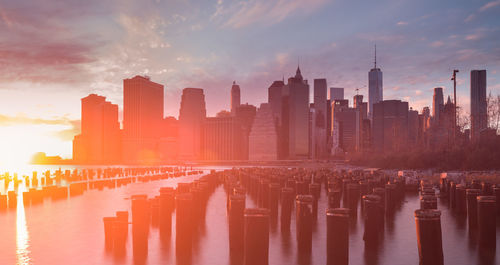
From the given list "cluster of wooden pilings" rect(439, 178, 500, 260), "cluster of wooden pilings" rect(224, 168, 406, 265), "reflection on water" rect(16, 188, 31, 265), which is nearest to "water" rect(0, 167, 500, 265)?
"reflection on water" rect(16, 188, 31, 265)

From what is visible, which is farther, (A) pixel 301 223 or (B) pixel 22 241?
(B) pixel 22 241

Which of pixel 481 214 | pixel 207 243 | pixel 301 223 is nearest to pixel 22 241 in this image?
pixel 207 243

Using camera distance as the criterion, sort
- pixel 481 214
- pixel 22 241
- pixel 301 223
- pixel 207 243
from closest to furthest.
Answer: pixel 301 223, pixel 481 214, pixel 207 243, pixel 22 241

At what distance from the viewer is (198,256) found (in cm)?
1347

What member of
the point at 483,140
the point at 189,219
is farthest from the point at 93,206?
the point at 483,140

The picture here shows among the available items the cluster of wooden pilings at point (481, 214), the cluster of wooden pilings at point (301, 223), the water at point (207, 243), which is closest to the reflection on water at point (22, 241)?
the water at point (207, 243)

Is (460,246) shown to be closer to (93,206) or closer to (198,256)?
(198,256)

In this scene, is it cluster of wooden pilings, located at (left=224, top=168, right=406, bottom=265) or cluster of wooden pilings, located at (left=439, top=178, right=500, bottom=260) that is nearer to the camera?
cluster of wooden pilings, located at (left=224, top=168, right=406, bottom=265)

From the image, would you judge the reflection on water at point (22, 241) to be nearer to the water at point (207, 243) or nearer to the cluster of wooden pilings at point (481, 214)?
the water at point (207, 243)

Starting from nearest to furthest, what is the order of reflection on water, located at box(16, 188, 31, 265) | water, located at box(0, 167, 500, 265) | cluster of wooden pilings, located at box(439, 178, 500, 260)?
1. water, located at box(0, 167, 500, 265)
2. cluster of wooden pilings, located at box(439, 178, 500, 260)
3. reflection on water, located at box(16, 188, 31, 265)

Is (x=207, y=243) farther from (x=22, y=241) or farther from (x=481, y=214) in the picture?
(x=481, y=214)

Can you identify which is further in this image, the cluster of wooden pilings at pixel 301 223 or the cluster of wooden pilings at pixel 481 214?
the cluster of wooden pilings at pixel 481 214

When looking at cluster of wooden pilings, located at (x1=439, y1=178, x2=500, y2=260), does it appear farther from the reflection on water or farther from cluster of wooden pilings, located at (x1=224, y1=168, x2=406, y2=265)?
the reflection on water

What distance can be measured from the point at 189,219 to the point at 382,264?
679 cm
